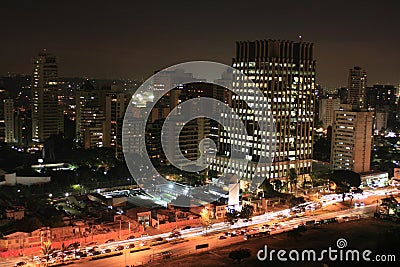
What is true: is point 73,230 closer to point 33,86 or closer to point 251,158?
point 251,158

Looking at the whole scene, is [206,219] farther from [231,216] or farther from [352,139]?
[352,139]

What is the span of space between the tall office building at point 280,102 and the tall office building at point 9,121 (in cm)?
1364

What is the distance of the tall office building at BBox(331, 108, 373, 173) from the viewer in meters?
18.1

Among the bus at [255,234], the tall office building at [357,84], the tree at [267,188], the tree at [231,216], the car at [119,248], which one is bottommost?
the car at [119,248]

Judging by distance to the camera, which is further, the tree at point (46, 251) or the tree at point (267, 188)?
the tree at point (267, 188)

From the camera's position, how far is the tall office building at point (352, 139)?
712 inches

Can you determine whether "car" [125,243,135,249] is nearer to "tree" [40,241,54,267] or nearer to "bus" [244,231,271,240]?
"tree" [40,241,54,267]

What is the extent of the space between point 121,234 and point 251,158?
7139mm

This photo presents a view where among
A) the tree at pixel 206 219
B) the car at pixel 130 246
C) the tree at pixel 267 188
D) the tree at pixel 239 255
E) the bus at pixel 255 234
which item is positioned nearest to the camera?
the tree at pixel 239 255

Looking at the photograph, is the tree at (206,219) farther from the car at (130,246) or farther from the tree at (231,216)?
the car at (130,246)

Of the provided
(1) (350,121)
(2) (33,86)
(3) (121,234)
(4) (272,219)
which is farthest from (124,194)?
(2) (33,86)

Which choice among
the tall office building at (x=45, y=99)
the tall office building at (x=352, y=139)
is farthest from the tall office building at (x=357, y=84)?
the tall office building at (x=45, y=99)

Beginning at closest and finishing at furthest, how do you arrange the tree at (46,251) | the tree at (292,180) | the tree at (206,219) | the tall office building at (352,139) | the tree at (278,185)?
the tree at (46,251) → the tree at (206,219) → the tree at (278,185) → the tree at (292,180) → the tall office building at (352,139)

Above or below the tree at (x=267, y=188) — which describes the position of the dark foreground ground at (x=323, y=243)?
below
